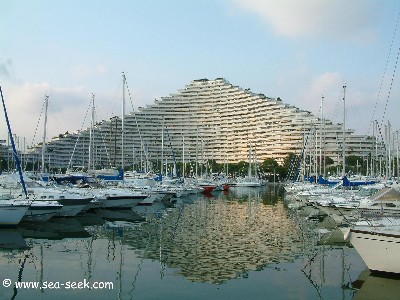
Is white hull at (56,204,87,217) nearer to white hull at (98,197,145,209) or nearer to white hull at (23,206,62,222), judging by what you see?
white hull at (23,206,62,222)

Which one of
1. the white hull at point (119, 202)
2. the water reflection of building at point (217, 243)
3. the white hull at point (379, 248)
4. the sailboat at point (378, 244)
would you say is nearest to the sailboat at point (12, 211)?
the water reflection of building at point (217, 243)

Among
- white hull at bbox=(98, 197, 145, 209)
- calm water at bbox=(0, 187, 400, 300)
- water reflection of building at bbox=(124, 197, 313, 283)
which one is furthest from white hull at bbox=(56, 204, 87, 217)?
water reflection of building at bbox=(124, 197, 313, 283)

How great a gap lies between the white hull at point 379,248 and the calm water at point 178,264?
1.52ft

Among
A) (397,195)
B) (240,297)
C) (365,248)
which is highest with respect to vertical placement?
(397,195)

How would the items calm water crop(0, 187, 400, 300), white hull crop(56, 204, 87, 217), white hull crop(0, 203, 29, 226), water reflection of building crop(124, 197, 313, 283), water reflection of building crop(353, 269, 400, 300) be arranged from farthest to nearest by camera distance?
white hull crop(56, 204, 87, 217) → white hull crop(0, 203, 29, 226) → water reflection of building crop(124, 197, 313, 283) → calm water crop(0, 187, 400, 300) → water reflection of building crop(353, 269, 400, 300)

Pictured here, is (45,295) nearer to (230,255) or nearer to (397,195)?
(230,255)

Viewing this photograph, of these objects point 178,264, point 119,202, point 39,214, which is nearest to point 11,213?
point 39,214

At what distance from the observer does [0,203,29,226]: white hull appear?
2300 centimetres

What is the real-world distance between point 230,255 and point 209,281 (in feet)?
12.2

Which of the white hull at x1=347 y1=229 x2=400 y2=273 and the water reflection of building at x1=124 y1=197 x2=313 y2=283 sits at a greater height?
the white hull at x1=347 y1=229 x2=400 y2=273

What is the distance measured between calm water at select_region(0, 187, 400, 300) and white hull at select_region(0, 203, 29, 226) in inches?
23.1

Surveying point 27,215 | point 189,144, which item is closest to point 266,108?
point 189,144

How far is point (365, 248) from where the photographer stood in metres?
14.3

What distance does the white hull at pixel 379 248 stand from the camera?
1370 centimetres
